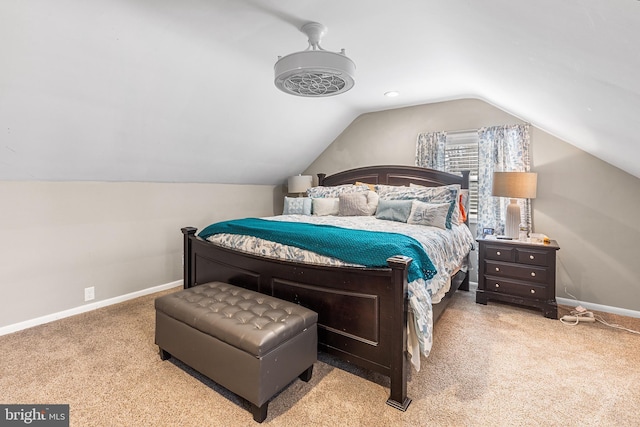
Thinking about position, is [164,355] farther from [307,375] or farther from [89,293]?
[89,293]

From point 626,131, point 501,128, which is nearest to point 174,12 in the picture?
point 626,131

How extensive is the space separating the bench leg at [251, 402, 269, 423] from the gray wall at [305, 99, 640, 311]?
3298 millimetres

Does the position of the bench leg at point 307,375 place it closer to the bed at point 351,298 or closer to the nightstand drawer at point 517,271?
the bed at point 351,298

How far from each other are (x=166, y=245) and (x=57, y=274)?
1.03 meters

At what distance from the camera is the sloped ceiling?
1.42 meters

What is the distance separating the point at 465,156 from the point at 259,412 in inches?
139

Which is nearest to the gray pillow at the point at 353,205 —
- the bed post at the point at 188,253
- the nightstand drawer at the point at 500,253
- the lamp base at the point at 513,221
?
the nightstand drawer at the point at 500,253

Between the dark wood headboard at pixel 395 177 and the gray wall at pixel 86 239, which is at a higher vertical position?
the dark wood headboard at pixel 395 177

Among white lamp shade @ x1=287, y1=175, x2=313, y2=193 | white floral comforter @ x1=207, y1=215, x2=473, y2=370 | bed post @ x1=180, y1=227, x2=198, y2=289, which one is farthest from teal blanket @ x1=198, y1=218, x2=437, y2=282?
white lamp shade @ x1=287, y1=175, x2=313, y2=193

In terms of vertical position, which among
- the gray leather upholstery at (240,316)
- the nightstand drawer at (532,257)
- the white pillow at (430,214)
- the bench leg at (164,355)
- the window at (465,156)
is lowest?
the bench leg at (164,355)

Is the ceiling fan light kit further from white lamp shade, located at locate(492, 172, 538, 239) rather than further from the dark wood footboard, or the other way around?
white lamp shade, located at locate(492, 172, 538, 239)

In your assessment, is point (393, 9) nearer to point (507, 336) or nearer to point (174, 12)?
point (174, 12)

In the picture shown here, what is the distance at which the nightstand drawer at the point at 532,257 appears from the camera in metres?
2.90

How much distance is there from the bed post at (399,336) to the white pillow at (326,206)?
216 cm
